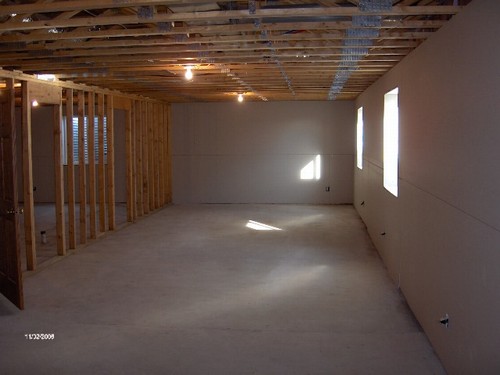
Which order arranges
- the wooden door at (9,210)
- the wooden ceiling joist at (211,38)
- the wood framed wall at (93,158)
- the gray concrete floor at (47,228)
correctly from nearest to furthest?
the wooden ceiling joist at (211,38)
the wooden door at (9,210)
the wood framed wall at (93,158)
the gray concrete floor at (47,228)

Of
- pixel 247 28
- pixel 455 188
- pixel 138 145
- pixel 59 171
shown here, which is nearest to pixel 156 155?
pixel 138 145

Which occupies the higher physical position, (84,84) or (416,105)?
(84,84)

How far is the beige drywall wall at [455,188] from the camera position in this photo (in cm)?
253

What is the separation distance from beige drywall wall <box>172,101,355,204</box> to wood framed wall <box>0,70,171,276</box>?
59cm

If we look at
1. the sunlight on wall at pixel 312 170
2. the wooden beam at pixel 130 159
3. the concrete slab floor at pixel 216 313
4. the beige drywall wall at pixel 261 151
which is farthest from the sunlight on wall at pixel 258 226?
the sunlight on wall at pixel 312 170

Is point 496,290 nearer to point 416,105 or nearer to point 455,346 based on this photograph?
point 455,346

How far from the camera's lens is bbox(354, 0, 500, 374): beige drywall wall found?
2.53 metres

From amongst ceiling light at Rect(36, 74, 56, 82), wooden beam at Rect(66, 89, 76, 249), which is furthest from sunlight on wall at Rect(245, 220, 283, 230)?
ceiling light at Rect(36, 74, 56, 82)

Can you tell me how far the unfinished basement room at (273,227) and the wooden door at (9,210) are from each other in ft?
0.08

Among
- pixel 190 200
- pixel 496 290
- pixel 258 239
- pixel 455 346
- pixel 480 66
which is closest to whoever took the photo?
pixel 496 290

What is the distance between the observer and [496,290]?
7.97 ft

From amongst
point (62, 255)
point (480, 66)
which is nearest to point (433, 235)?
point (480, 66)

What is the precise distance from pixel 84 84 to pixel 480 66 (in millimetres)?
5748

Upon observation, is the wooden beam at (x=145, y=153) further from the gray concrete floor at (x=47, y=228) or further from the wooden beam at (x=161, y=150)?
the wooden beam at (x=161, y=150)
